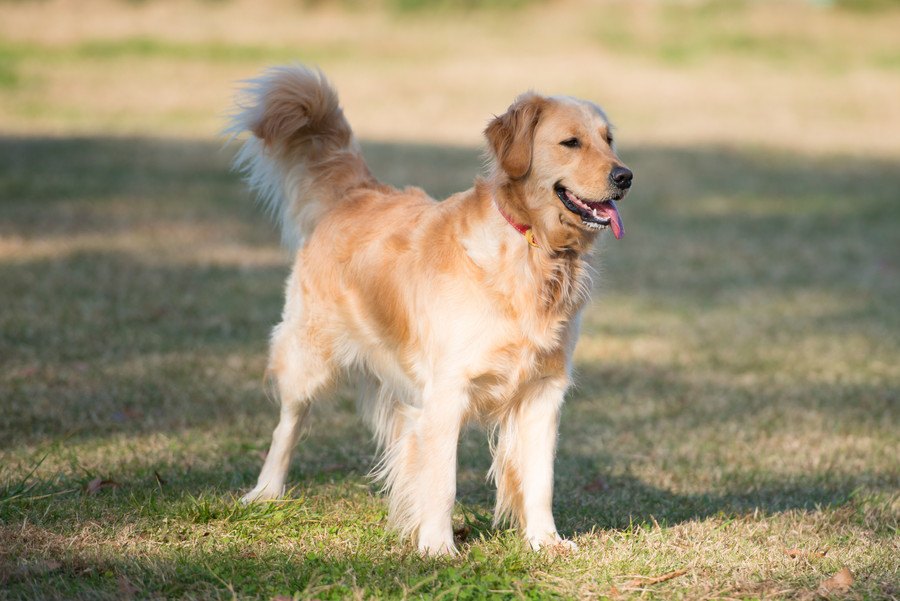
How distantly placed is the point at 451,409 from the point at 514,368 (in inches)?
11.7

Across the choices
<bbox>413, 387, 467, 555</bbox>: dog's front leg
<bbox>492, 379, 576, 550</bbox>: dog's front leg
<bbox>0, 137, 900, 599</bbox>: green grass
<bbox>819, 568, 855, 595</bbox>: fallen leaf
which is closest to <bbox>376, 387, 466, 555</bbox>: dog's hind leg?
<bbox>413, 387, 467, 555</bbox>: dog's front leg

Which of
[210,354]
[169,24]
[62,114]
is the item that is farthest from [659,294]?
[169,24]

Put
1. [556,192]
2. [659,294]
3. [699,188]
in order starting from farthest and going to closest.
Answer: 1. [699,188]
2. [659,294]
3. [556,192]

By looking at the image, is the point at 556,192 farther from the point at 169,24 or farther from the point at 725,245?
the point at 169,24

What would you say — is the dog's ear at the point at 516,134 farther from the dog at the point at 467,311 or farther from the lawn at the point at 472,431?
the lawn at the point at 472,431

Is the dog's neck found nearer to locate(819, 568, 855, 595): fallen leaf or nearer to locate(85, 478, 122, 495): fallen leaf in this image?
locate(819, 568, 855, 595): fallen leaf

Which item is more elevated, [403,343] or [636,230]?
[403,343]

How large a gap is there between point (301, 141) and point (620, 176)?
2.02 m

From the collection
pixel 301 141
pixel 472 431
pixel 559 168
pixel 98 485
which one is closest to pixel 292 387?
pixel 98 485

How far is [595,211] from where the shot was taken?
425 cm

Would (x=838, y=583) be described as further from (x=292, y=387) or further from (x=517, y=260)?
(x=292, y=387)

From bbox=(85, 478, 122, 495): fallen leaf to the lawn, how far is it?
19 mm

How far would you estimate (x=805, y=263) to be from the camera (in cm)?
1192

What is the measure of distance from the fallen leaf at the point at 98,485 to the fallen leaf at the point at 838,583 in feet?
10.1
